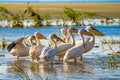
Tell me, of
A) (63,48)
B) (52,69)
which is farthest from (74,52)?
(52,69)

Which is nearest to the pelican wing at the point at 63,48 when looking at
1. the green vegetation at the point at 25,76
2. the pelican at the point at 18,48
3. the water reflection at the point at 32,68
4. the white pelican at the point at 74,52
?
the white pelican at the point at 74,52

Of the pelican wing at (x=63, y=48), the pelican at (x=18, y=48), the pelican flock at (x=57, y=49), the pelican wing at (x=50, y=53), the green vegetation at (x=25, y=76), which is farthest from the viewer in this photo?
the pelican at (x=18, y=48)

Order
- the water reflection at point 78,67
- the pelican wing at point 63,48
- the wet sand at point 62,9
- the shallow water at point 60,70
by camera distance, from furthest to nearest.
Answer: the wet sand at point 62,9, the pelican wing at point 63,48, the water reflection at point 78,67, the shallow water at point 60,70

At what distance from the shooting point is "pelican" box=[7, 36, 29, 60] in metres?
14.5

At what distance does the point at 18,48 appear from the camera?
581 inches

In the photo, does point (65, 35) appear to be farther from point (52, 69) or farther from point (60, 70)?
point (60, 70)

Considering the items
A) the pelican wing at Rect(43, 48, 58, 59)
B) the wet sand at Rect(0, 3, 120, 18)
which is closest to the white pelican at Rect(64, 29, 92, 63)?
the pelican wing at Rect(43, 48, 58, 59)

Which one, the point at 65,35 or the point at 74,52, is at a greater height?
the point at 65,35

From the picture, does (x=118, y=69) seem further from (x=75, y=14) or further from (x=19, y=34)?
(x=75, y=14)

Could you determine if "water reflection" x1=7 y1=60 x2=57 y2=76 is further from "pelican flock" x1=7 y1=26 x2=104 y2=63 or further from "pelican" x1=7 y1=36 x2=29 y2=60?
"pelican" x1=7 y1=36 x2=29 y2=60

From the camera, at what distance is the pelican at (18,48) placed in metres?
14.5

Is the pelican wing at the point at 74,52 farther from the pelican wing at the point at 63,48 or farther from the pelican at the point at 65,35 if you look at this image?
the pelican at the point at 65,35

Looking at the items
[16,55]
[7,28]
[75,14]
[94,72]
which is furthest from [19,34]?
[94,72]

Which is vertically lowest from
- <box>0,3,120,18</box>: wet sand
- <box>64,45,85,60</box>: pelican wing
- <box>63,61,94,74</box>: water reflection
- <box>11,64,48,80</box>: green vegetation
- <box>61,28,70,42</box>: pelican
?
<box>63,61,94,74</box>: water reflection
